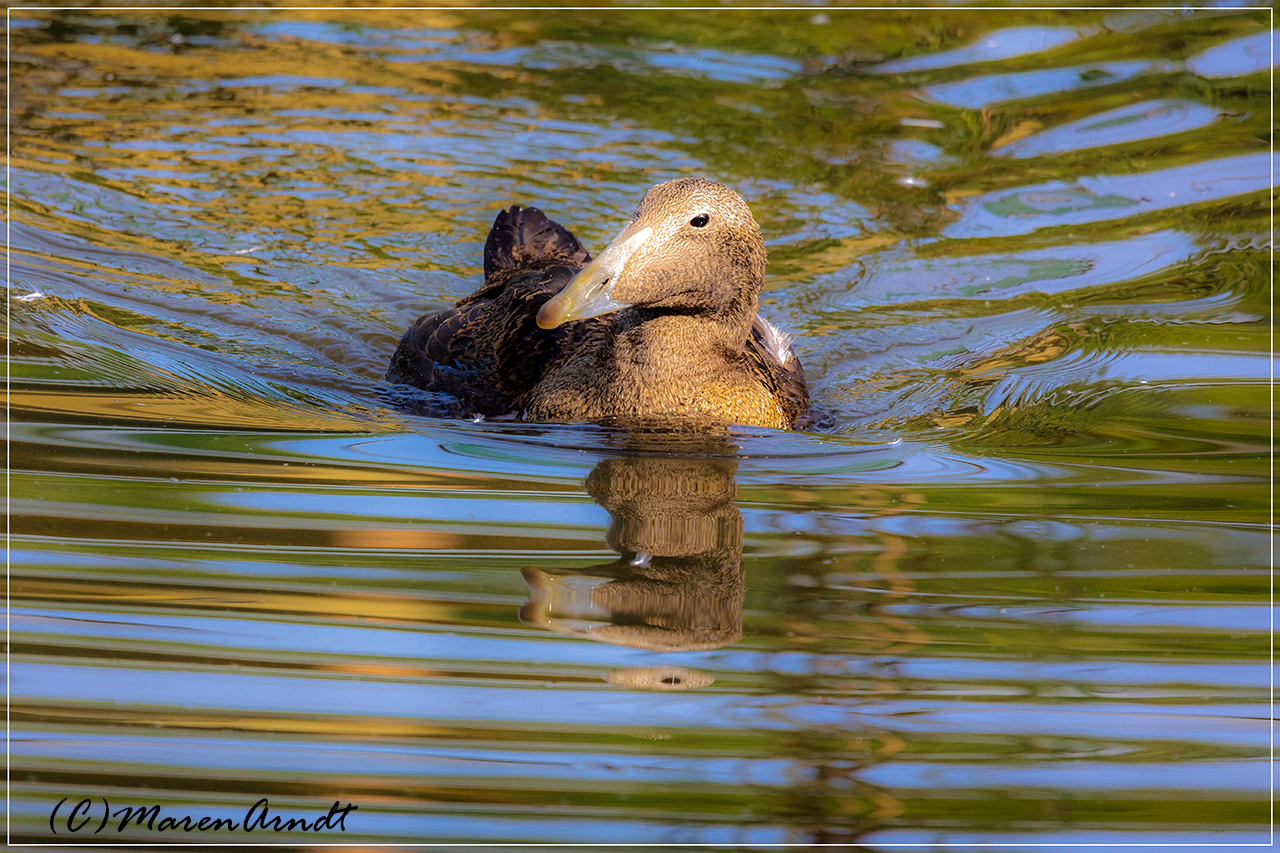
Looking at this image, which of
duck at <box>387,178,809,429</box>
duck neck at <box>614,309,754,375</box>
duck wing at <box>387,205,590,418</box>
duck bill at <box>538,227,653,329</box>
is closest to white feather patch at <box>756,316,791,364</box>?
duck at <box>387,178,809,429</box>

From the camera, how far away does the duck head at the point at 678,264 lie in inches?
198

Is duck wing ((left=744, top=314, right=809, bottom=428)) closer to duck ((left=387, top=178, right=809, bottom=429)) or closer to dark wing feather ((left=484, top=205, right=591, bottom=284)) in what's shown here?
duck ((left=387, top=178, right=809, bottom=429))

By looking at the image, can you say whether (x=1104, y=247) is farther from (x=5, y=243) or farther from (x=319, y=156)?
(x=5, y=243)

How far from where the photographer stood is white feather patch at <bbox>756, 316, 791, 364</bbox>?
685 centimetres

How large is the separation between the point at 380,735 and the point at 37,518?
1645 mm

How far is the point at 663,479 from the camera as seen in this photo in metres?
4.96

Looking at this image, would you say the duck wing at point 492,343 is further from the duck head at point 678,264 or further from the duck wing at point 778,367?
the duck wing at point 778,367

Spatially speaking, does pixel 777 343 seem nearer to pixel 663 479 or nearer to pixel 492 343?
pixel 492 343

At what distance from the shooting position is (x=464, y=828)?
294 cm

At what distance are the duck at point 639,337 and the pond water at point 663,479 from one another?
8.0 inches

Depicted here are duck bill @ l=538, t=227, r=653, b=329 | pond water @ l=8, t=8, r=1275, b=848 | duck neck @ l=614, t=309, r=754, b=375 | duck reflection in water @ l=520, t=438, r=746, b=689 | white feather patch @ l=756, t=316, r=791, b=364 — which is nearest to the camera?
pond water @ l=8, t=8, r=1275, b=848

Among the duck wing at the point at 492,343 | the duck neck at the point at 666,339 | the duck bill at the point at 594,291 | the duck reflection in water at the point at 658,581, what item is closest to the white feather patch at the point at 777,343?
the duck wing at the point at 492,343

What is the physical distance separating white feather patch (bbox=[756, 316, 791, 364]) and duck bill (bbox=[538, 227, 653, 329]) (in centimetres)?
172

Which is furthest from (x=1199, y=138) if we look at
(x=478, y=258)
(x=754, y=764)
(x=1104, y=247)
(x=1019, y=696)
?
(x=754, y=764)
